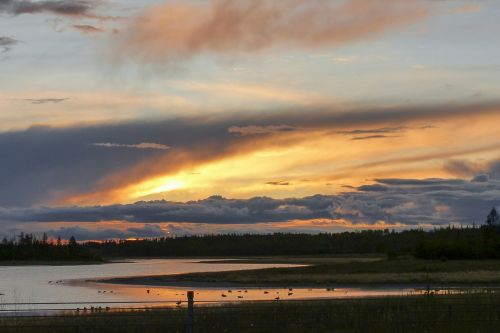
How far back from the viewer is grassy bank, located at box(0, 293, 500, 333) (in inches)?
941

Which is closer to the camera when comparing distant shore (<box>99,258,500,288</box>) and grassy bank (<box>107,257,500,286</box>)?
distant shore (<box>99,258,500,288</box>)

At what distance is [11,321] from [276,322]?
875 cm

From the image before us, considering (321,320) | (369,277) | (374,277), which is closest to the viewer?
(321,320)

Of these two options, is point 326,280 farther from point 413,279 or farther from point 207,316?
point 207,316

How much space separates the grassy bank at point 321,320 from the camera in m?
23.9

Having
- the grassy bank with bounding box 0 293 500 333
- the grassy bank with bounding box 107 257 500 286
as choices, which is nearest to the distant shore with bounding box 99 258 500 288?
the grassy bank with bounding box 107 257 500 286

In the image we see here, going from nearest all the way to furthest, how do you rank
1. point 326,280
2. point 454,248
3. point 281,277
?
1. point 326,280
2. point 281,277
3. point 454,248

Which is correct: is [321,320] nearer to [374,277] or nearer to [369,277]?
[374,277]

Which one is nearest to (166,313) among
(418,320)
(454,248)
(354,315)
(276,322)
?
(276,322)

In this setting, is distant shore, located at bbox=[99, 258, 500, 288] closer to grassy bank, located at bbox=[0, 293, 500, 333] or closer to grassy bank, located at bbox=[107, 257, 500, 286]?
grassy bank, located at bbox=[107, 257, 500, 286]

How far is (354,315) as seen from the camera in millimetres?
26422

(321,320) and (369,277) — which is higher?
(321,320)

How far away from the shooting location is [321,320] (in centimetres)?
2575

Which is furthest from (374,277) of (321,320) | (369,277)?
(321,320)
